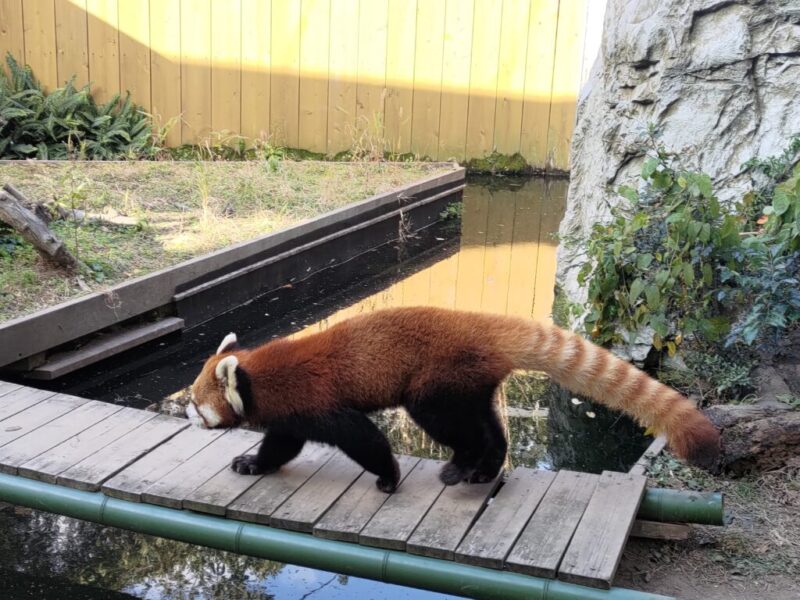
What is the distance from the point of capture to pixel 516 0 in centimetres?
1066

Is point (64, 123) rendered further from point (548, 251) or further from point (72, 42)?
point (548, 251)

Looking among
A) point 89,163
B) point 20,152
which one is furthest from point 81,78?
point 89,163

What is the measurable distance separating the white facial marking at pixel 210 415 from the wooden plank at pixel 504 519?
99cm

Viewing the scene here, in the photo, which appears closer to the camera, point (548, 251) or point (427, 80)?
point (548, 251)

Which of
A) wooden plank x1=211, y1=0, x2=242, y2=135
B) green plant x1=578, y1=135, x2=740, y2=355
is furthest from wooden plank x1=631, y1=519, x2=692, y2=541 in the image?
wooden plank x1=211, y1=0, x2=242, y2=135

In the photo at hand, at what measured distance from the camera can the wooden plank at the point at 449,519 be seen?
2965mm

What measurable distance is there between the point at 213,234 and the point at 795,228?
4312mm

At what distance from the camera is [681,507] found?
3262 millimetres

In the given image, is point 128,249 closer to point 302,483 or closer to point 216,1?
point 302,483

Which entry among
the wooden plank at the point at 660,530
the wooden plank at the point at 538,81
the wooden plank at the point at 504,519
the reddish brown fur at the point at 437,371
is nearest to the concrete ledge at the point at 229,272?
the wooden plank at the point at 538,81

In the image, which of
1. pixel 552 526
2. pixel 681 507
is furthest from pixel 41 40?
pixel 681 507

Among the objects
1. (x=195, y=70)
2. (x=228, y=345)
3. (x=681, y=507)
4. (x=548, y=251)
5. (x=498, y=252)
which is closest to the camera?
(x=681, y=507)

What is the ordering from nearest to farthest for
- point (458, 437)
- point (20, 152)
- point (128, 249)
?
point (458, 437)
point (128, 249)
point (20, 152)

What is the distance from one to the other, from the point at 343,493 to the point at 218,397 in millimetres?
571
